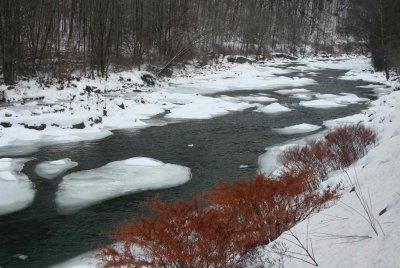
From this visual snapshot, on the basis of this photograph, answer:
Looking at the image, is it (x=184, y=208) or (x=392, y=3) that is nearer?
(x=184, y=208)

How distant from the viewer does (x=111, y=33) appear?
29.0m

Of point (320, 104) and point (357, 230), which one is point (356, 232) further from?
point (320, 104)

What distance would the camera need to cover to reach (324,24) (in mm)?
76750

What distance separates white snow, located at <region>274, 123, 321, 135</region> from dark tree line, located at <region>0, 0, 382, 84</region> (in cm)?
1353

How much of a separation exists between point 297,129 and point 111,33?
17.6m

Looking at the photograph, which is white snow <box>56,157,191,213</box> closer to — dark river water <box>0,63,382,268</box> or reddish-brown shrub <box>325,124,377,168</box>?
dark river water <box>0,63,382,268</box>

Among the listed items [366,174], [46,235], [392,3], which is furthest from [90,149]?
[392,3]

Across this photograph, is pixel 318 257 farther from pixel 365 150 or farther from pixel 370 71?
pixel 370 71

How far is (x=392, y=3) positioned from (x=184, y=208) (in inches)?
1334

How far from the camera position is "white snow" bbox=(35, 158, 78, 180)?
1053cm

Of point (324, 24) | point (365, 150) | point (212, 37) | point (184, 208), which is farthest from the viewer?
point (324, 24)

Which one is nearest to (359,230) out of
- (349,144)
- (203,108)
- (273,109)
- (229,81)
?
(349,144)

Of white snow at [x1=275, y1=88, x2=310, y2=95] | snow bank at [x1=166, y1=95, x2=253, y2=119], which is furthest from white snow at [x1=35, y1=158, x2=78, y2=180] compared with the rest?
white snow at [x1=275, y1=88, x2=310, y2=95]

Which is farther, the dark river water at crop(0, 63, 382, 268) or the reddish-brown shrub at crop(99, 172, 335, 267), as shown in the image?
the dark river water at crop(0, 63, 382, 268)
